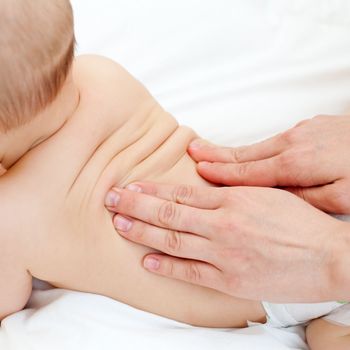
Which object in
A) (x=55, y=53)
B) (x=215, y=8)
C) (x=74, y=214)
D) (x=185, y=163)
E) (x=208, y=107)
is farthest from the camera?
(x=215, y=8)

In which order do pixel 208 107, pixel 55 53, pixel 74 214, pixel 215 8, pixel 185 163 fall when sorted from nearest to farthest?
pixel 55 53, pixel 74 214, pixel 185 163, pixel 208 107, pixel 215 8

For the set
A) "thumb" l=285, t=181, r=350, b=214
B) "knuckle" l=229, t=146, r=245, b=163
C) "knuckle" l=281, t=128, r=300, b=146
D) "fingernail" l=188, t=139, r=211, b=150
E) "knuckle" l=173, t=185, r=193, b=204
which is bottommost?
"thumb" l=285, t=181, r=350, b=214

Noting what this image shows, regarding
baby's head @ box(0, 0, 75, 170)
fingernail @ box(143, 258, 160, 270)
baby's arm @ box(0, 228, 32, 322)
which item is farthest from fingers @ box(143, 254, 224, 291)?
baby's head @ box(0, 0, 75, 170)

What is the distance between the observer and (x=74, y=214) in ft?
3.59

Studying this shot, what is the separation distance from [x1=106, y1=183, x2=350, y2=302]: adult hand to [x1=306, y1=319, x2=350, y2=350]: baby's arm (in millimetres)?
134

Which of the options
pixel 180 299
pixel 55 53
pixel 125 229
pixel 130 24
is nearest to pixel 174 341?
pixel 180 299

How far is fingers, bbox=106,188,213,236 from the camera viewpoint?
3.62ft

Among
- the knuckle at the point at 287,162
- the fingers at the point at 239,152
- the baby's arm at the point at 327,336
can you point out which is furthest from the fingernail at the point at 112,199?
the baby's arm at the point at 327,336

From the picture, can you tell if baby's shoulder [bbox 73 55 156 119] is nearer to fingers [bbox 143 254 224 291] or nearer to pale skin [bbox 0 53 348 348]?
pale skin [bbox 0 53 348 348]

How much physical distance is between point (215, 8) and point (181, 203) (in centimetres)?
68

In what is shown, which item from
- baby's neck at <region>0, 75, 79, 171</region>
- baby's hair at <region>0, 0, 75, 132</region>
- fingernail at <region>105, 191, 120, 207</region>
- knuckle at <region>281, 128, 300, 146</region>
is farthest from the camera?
knuckle at <region>281, 128, 300, 146</region>

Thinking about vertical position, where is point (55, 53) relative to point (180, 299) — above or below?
above

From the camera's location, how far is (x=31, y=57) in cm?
89

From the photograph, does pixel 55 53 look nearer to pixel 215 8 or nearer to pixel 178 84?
pixel 178 84
